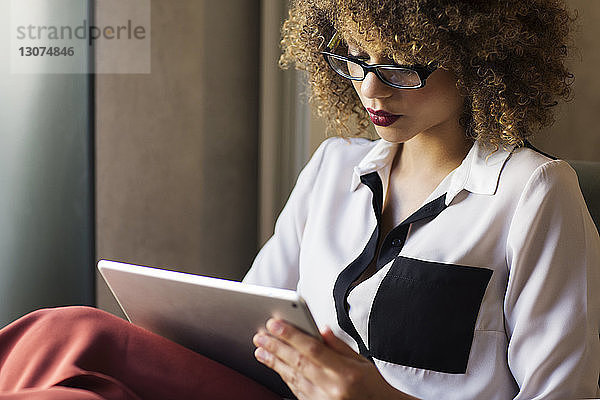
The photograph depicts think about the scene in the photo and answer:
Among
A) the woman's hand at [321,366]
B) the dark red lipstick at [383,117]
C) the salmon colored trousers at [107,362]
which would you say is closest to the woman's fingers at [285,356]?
the woman's hand at [321,366]

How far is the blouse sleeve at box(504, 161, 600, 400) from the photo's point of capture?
3.41 feet

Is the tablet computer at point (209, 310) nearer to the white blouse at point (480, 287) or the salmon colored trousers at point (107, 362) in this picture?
the salmon colored trousers at point (107, 362)

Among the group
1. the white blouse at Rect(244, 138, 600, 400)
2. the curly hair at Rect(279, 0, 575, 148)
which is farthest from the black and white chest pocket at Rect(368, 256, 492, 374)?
the curly hair at Rect(279, 0, 575, 148)

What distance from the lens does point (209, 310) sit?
0.99m

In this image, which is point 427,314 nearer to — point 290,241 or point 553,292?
point 553,292

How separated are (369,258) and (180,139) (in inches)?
38.0

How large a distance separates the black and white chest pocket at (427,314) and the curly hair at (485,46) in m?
0.23

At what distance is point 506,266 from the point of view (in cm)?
112

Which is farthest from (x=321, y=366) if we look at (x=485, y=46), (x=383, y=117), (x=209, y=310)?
(x=485, y=46)

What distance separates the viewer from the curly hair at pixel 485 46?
109 centimetres

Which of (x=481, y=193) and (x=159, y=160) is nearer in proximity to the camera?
(x=481, y=193)

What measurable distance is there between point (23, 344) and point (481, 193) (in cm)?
72

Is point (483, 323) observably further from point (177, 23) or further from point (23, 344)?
point (177, 23)

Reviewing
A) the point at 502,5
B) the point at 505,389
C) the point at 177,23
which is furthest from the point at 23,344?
the point at 177,23
